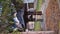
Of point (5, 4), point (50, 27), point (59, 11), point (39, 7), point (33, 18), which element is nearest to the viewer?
point (5, 4)

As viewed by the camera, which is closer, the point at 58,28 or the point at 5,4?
the point at 5,4

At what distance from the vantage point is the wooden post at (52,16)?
208 centimetres

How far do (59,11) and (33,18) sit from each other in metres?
1.13

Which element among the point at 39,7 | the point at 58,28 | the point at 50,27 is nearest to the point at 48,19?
the point at 50,27

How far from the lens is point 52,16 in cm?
219

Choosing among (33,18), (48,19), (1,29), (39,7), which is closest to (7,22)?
(1,29)

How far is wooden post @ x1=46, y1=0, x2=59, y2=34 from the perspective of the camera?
2077mm

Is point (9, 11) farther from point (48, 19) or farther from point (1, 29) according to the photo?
point (48, 19)

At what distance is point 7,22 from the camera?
1.64 metres

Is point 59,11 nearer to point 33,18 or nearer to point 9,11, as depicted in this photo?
point 9,11

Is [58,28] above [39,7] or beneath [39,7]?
beneath

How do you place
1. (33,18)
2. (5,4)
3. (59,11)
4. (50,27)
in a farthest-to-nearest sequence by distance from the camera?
(33,18) → (50,27) → (59,11) → (5,4)

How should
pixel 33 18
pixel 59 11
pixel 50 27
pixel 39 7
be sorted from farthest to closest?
pixel 33 18 → pixel 39 7 → pixel 50 27 → pixel 59 11

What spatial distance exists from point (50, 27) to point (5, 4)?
30.9 inches
